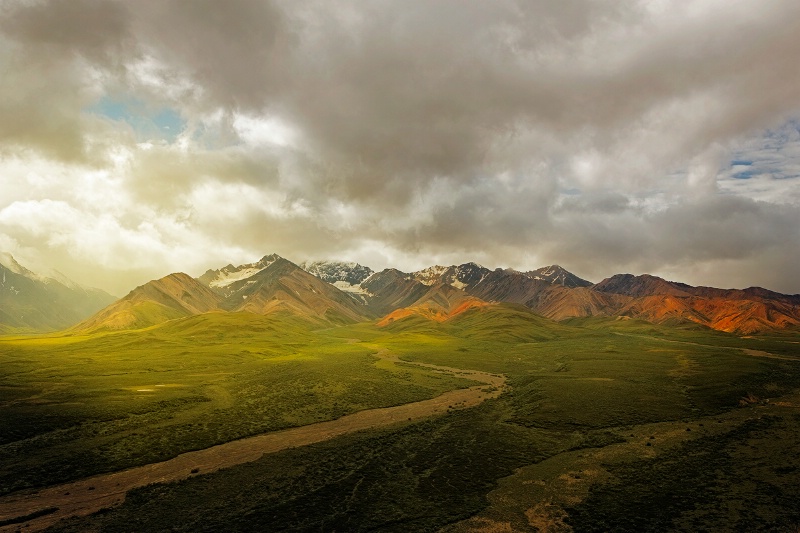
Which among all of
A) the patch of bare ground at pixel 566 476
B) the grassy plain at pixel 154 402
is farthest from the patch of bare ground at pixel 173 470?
the patch of bare ground at pixel 566 476

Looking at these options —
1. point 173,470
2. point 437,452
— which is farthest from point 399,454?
point 173,470

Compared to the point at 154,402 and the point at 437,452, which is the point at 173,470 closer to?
the point at 437,452

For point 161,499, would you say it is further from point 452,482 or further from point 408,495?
point 452,482

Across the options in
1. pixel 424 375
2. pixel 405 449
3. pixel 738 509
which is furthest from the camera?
pixel 424 375

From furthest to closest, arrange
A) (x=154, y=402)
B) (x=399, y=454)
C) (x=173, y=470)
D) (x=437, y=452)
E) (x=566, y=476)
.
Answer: (x=154, y=402) < (x=437, y=452) < (x=399, y=454) < (x=173, y=470) < (x=566, y=476)

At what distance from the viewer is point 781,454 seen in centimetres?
5044

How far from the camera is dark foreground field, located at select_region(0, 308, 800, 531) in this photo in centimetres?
3725

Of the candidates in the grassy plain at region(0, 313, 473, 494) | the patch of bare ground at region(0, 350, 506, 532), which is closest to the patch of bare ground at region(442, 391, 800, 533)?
the patch of bare ground at region(0, 350, 506, 532)

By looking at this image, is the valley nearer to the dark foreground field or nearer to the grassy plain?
the dark foreground field

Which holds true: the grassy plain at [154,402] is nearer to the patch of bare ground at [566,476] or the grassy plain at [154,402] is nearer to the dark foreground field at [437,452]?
the dark foreground field at [437,452]

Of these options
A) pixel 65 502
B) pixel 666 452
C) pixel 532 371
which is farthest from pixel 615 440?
pixel 532 371

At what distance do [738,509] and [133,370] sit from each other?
150 m

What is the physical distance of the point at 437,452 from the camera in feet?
178

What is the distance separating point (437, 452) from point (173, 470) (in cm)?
3204
